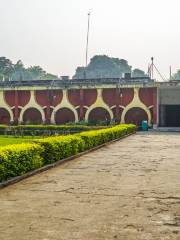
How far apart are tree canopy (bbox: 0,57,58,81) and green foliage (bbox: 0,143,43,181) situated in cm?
11815

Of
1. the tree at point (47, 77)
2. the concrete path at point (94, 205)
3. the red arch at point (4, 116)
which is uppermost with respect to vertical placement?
the tree at point (47, 77)

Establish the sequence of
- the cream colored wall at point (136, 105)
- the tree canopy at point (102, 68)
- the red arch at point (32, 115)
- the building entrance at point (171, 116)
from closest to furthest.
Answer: the cream colored wall at point (136, 105) → the red arch at point (32, 115) → the building entrance at point (171, 116) → the tree canopy at point (102, 68)

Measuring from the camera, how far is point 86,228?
623cm

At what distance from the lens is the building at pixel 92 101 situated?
41.8 m

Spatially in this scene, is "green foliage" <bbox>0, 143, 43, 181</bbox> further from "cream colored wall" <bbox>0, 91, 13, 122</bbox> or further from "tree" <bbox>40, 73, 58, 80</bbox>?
"tree" <bbox>40, 73, 58, 80</bbox>

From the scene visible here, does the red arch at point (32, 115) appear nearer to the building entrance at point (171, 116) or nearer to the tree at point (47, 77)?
the building entrance at point (171, 116)

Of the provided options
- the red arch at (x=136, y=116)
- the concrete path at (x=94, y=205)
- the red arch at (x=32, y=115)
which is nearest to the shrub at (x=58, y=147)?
the concrete path at (x=94, y=205)

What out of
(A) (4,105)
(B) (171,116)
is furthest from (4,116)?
(B) (171,116)

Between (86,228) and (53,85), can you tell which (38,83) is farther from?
(86,228)

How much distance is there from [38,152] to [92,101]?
3023cm

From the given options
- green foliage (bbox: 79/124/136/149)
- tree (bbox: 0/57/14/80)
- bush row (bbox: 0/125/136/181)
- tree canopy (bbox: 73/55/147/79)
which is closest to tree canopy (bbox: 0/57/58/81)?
tree (bbox: 0/57/14/80)

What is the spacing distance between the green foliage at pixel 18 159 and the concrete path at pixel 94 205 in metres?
0.45

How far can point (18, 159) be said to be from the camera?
11.1m

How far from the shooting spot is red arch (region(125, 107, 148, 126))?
137 ft
